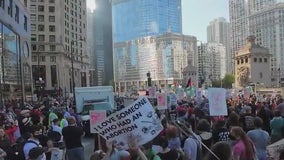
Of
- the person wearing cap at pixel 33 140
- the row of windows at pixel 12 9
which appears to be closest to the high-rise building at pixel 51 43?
the row of windows at pixel 12 9

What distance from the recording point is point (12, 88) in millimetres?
37062

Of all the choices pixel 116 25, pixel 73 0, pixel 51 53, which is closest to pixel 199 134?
pixel 51 53

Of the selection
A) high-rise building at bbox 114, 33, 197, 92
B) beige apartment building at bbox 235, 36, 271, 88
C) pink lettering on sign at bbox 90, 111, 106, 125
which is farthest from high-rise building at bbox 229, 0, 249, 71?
pink lettering on sign at bbox 90, 111, 106, 125

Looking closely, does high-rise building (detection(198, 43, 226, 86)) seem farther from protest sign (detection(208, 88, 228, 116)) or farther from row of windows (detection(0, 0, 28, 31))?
protest sign (detection(208, 88, 228, 116))

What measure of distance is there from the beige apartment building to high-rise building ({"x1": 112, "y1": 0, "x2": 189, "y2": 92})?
32.8 metres

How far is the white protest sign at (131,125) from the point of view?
6816mm

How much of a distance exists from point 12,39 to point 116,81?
504 feet

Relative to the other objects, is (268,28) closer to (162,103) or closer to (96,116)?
(162,103)

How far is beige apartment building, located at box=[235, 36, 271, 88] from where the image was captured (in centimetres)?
10131

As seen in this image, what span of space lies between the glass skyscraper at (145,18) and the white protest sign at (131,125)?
16248 centimetres

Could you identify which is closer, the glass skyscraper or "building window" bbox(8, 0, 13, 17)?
"building window" bbox(8, 0, 13, 17)

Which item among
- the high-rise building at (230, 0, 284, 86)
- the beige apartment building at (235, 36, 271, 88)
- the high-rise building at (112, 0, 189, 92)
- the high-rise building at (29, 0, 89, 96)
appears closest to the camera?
the beige apartment building at (235, 36, 271, 88)

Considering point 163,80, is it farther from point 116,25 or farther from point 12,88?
point 12,88

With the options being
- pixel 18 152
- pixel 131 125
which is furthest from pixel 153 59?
pixel 131 125
